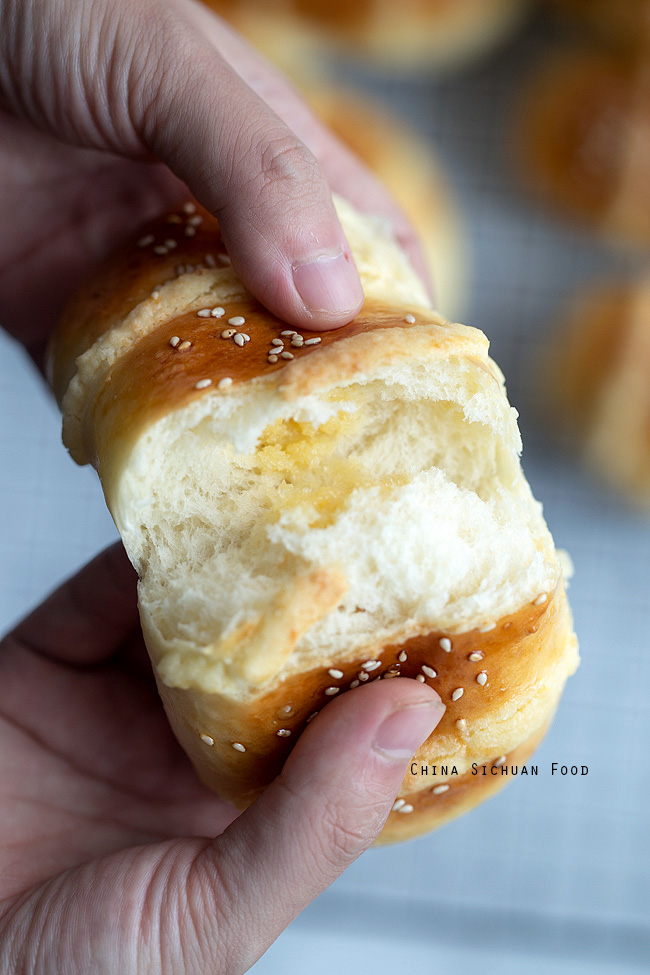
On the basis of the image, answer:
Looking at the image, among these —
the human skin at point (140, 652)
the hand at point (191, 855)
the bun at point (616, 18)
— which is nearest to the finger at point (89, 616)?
the human skin at point (140, 652)

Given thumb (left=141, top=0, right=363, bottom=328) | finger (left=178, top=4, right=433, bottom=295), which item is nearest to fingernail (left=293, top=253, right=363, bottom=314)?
thumb (left=141, top=0, right=363, bottom=328)

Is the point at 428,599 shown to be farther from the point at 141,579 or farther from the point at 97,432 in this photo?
the point at 97,432

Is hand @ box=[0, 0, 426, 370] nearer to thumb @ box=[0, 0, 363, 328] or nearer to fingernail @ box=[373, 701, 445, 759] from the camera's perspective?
thumb @ box=[0, 0, 363, 328]

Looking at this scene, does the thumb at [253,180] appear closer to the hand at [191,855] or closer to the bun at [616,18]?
the hand at [191,855]

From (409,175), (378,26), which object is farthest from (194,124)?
(378,26)

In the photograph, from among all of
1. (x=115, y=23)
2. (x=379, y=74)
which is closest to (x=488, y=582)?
(x=115, y=23)

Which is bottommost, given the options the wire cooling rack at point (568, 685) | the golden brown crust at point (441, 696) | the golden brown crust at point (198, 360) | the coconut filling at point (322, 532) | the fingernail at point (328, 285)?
the wire cooling rack at point (568, 685)

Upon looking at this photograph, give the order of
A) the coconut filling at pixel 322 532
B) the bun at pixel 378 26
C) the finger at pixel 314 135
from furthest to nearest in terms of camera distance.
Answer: the bun at pixel 378 26 < the finger at pixel 314 135 < the coconut filling at pixel 322 532
